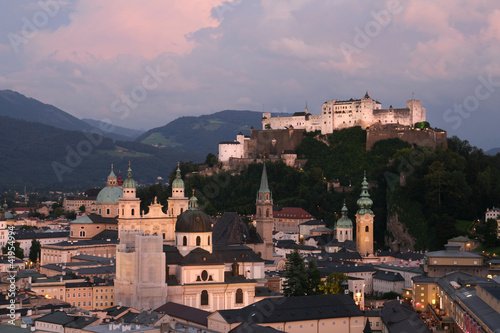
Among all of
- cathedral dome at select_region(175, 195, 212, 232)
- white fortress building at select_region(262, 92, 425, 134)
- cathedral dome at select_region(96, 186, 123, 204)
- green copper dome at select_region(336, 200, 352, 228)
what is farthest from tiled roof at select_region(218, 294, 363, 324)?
white fortress building at select_region(262, 92, 425, 134)

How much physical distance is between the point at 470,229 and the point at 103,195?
137 feet

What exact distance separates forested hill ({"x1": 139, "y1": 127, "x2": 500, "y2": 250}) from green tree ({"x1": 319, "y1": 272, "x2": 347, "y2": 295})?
18.7 metres

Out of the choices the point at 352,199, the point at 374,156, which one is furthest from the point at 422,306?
the point at 374,156

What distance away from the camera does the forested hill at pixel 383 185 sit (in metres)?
86.8

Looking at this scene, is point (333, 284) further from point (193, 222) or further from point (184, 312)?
point (184, 312)

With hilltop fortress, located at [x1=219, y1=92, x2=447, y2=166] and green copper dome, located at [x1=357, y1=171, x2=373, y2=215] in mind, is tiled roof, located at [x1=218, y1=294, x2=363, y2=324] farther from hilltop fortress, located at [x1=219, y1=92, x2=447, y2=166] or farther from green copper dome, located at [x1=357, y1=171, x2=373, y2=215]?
hilltop fortress, located at [x1=219, y1=92, x2=447, y2=166]

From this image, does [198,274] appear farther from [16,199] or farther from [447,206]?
[16,199]

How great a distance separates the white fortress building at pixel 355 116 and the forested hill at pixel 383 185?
161 centimetres

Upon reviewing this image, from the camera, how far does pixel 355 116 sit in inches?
4417

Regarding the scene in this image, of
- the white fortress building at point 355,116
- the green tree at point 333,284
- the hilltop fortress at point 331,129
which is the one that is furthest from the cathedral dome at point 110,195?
the green tree at point 333,284

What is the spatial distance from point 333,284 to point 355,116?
50.6m

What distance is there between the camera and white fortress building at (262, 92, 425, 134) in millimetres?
109812

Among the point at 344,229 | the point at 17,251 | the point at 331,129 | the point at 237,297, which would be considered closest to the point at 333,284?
the point at 237,297

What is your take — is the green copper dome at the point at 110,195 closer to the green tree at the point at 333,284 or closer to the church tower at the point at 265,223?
the church tower at the point at 265,223
